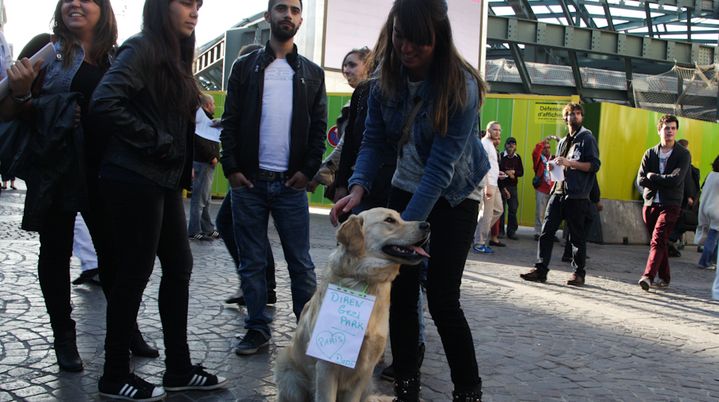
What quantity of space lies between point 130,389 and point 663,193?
682 centimetres

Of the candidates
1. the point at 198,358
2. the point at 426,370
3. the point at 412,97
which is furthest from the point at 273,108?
the point at 426,370

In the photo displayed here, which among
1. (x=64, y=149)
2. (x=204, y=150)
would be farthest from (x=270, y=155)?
(x=64, y=149)

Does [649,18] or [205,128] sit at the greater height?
[649,18]

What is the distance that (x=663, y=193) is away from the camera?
802 centimetres

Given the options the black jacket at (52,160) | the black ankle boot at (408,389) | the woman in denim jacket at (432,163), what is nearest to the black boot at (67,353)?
the black jacket at (52,160)

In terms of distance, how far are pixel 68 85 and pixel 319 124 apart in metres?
1.57

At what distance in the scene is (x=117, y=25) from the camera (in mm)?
3891

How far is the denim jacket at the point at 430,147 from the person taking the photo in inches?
118

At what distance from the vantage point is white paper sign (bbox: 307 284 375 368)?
114 inches

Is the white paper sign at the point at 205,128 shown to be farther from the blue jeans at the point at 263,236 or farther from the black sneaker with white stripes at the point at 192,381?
the black sneaker with white stripes at the point at 192,381

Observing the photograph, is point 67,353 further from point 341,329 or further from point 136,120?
point 341,329

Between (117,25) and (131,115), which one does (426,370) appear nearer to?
(131,115)

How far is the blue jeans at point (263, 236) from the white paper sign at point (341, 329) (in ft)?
4.52

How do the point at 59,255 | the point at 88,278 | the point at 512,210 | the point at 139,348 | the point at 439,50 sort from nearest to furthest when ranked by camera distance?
the point at 439,50 → the point at 59,255 → the point at 139,348 → the point at 88,278 → the point at 512,210
